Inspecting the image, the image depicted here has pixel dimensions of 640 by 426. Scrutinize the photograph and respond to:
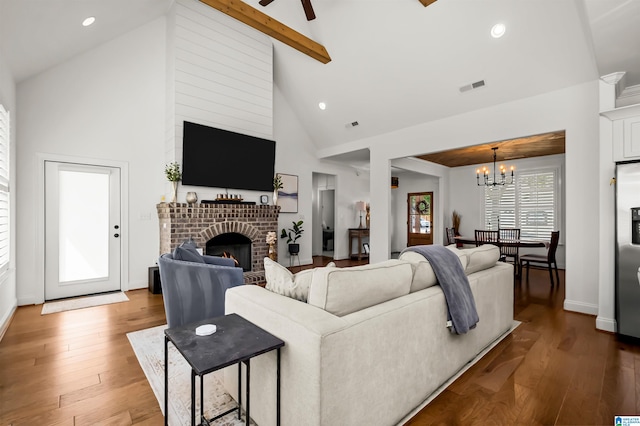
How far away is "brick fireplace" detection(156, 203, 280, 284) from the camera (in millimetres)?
4457

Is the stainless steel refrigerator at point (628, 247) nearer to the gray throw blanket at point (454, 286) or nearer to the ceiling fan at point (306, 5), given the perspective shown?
the gray throw blanket at point (454, 286)

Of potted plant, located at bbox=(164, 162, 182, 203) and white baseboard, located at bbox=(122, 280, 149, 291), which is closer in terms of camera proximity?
potted plant, located at bbox=(164, 162, 182, 203)

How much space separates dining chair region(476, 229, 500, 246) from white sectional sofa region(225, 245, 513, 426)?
412 centimetres

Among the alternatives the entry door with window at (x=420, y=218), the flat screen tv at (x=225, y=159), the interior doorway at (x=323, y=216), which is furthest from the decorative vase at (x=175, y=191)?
the entry door with window at (x=420, y=218)

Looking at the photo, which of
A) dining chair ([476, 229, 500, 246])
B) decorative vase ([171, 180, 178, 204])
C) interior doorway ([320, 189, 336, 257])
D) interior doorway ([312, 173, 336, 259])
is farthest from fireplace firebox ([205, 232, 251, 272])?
dining chair ([476, 229, 500, 246])

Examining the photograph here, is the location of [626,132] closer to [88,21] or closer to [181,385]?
[181,385]

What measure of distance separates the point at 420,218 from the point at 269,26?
661 cm

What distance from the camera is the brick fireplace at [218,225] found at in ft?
14.6

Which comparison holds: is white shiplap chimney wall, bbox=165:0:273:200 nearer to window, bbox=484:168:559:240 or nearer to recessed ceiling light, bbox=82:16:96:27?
recessed ceiling light, bbox=82:16:96:27

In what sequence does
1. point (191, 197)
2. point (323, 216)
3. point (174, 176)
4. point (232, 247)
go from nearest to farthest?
point (174, 176)
point (191, 197)
point (232, 247)
point (323, 216)

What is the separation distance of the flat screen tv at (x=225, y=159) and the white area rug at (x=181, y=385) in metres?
2.65

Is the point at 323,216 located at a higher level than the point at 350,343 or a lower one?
higher

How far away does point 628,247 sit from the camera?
2.82 metres

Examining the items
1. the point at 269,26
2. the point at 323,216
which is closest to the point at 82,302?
the point at 269,26
